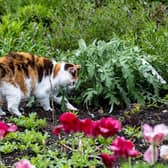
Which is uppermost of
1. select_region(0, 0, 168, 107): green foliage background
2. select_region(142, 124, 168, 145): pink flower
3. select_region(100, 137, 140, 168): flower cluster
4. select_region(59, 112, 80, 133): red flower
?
select_region(0, 0, 168, 107): green foliage background

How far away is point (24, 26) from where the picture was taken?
9.50 m

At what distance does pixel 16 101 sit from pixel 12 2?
4396 millimetres

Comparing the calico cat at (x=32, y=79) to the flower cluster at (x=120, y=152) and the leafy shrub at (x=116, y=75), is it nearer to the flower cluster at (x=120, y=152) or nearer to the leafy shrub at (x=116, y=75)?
the leafy shrub at (x=116, y=75)

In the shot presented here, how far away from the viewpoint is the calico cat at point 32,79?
6375mm

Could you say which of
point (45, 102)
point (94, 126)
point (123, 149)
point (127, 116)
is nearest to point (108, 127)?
point (94, 126)

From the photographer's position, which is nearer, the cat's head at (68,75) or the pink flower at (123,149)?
the pink flower at (123,149)

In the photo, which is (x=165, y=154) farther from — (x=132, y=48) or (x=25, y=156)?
→ (x=132, y=48)

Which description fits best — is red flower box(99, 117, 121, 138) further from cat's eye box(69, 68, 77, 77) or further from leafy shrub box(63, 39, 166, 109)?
cat's eye box(69, 68, 77, 77)

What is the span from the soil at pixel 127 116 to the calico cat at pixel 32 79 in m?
0.15

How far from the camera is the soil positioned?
5142mm

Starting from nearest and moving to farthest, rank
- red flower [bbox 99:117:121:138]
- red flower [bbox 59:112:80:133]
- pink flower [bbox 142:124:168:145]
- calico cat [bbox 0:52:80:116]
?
pink flower [bbox 142:124:168:145], red flower [bbox 99:117:121:138], red flower [bbox 59:112:80:133], calico cat [bbox 0:52:80:116]

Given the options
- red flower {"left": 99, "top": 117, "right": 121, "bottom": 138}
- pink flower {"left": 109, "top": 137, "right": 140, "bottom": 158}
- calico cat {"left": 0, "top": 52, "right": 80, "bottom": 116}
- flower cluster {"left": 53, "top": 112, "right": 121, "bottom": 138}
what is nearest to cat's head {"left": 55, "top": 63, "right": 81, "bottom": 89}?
calico cat {"left": 0, "top": 52, "right": 80, "bottom": 116}

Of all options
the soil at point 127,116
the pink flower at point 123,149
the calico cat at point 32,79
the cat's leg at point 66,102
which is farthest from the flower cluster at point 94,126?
the cat's leg at point 66,102

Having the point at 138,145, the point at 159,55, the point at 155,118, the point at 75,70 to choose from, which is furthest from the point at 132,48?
the point at 138,145
